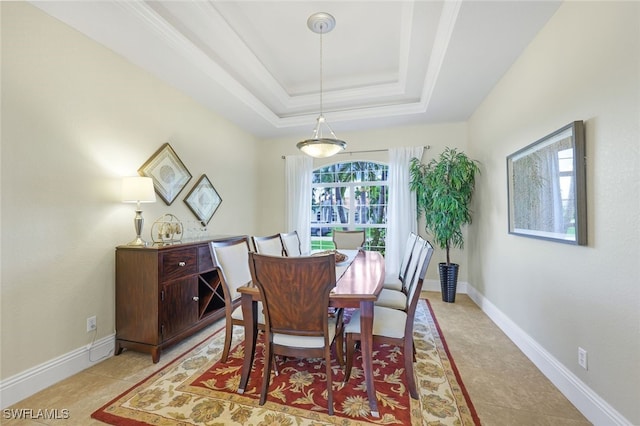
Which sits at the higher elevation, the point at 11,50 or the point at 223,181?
the point at 11,50

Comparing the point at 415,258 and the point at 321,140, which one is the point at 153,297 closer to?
the point at 321,140

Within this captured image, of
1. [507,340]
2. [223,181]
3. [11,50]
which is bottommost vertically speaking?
[507,340]

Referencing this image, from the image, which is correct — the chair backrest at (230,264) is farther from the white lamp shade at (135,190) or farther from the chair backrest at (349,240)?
the chair backrest at (349,240)

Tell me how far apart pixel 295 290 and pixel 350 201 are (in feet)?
11.4

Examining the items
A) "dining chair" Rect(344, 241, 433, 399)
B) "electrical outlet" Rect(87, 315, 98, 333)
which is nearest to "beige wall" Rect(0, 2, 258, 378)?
"electrical outlet" Rect(87, 315, 98, 333)

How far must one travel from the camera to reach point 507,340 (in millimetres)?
2670

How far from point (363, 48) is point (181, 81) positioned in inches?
80.7

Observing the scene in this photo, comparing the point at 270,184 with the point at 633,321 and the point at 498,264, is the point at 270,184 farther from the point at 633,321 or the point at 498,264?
the point at 633,321

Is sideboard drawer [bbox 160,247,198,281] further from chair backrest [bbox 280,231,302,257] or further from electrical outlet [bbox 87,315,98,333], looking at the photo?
chair backrest [bbox 280,231,302,257]

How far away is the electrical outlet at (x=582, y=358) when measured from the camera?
171 centimetres

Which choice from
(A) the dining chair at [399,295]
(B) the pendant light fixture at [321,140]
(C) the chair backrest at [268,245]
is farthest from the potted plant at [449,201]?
(C) the chair backrest at [268,245]

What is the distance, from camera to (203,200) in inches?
146

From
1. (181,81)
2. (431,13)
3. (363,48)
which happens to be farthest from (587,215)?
(181,81)

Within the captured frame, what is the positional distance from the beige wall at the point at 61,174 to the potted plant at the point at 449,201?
11.7 ft
